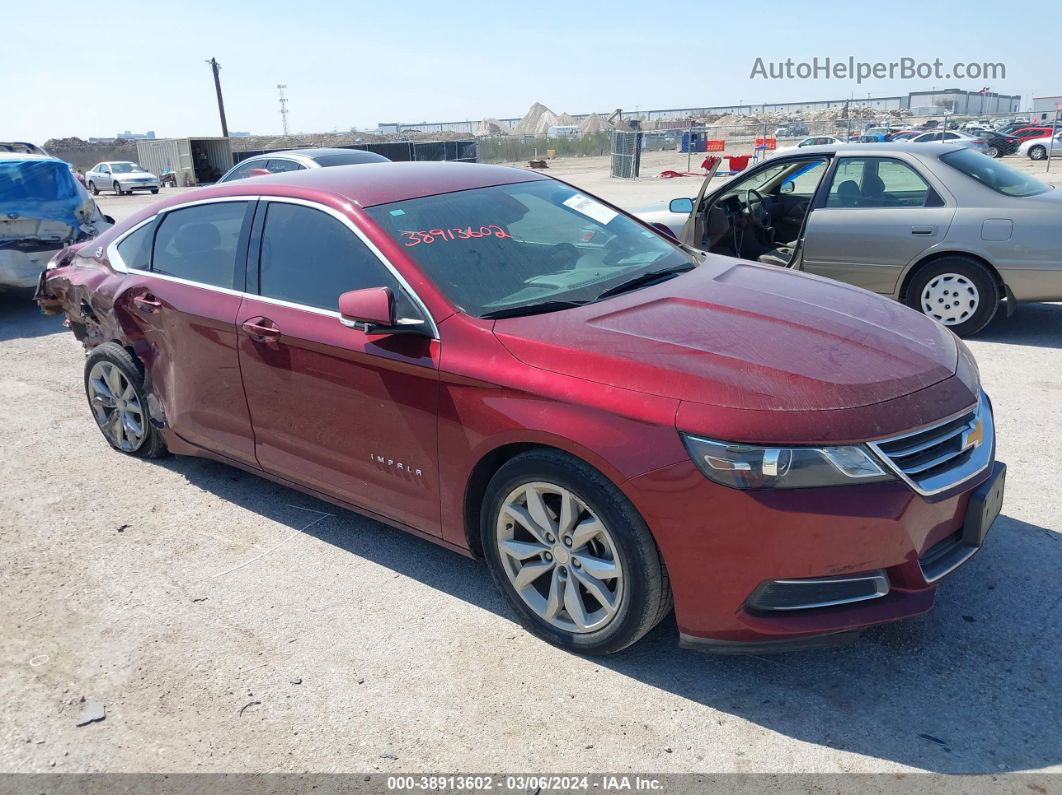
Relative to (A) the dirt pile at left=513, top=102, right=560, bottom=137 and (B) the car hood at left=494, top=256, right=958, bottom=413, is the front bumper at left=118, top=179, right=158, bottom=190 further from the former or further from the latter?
(A) the dirt pile at left=513, top=102, right=560, bottom=137

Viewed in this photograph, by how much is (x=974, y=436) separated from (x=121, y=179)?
3953 cm

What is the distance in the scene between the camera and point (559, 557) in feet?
10.0

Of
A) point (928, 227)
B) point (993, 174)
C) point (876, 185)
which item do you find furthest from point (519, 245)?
point (993, 174)

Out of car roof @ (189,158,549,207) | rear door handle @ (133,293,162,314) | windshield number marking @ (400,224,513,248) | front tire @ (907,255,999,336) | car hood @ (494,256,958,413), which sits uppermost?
car roof @ (189,158,549,207)

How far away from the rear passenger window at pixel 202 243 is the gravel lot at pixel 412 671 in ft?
4.16

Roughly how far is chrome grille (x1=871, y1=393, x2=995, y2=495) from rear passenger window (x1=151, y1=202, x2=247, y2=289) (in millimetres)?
3051

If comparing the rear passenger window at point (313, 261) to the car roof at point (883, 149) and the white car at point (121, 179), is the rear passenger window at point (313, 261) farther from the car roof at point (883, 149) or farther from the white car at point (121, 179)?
the white car at point (121, 179)

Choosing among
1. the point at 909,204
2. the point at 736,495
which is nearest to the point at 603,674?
the point at 736,495

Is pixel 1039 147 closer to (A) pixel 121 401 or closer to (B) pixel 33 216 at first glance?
(B) pixel 33 216

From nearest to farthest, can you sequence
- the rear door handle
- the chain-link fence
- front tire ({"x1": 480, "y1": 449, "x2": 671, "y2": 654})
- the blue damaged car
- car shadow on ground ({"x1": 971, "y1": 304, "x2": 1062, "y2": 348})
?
front tire ({"x1": 480, "y1": 449, "x2": 671, "y2": 654}), the rear door handle, car shadow on ground ({"x1": 971, "y1": 304, "x2": 1062, "y2": 348}), the blue damaged car, the chain-link fence

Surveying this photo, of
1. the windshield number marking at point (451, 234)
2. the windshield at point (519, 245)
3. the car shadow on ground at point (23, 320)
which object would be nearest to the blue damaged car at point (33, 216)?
the car shadow on ground at point (23, 320)

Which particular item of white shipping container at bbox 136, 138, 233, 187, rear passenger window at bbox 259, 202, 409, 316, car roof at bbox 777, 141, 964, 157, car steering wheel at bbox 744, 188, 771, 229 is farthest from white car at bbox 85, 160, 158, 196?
rear passenger window at bbox 259, 202, 409, 316

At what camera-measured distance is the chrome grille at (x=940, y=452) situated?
2.65 meters

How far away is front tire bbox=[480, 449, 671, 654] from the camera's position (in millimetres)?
2807
